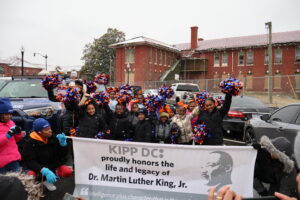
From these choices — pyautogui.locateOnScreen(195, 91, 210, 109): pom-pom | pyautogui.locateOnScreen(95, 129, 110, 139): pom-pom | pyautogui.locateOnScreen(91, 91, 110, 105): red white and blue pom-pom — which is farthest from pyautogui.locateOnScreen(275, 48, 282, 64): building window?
pyautogui.locateOnScreen(95, 129, 110, 139): pom-pom

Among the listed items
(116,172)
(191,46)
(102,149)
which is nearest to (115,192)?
(116,172)

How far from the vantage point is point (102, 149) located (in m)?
3.27

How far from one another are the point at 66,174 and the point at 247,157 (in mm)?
2574

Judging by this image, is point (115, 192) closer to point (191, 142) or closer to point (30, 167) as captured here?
point (30, 167)

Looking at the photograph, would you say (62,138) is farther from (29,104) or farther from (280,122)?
(280,122)

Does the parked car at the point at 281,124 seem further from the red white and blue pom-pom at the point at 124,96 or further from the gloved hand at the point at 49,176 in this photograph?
the gloved hand at the point at 49,176

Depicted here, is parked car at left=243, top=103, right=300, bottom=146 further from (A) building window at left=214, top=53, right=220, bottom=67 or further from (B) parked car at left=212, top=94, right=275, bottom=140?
(A) building window at left=214, top=53, right=220, bottom=67

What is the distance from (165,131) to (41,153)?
90.7 inches

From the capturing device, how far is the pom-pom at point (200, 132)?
4645mm

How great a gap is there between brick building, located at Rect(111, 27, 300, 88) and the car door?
2991 centimetres

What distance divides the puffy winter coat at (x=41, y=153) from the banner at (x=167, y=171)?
0.74 meters

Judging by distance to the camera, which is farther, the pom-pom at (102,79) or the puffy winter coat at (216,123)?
the pom-pom at (102,79)

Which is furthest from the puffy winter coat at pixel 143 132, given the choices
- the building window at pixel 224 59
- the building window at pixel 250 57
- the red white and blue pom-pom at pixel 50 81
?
the building window at pixel 224 59

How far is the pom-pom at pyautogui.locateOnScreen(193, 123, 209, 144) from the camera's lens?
4645 millimetres
